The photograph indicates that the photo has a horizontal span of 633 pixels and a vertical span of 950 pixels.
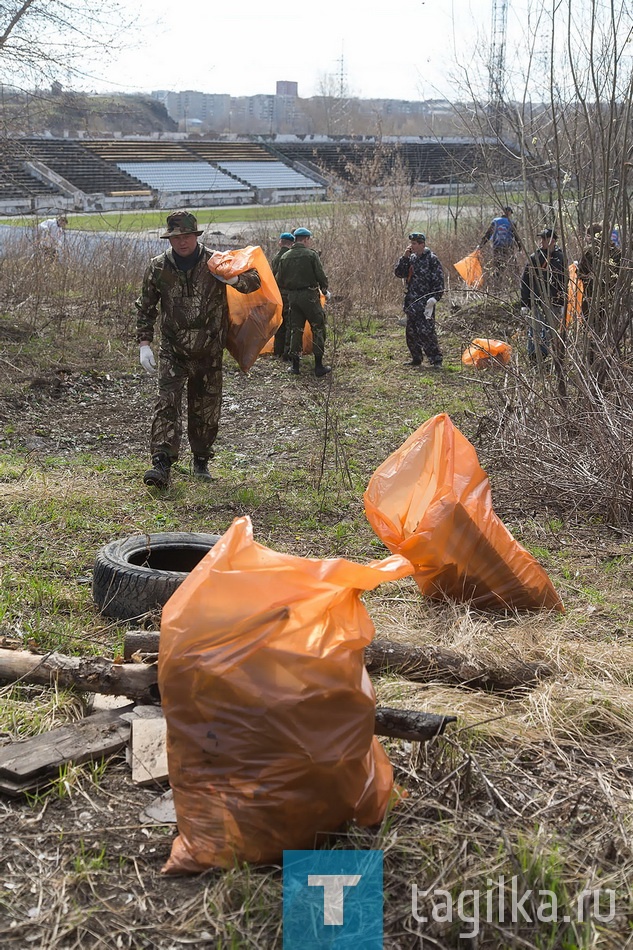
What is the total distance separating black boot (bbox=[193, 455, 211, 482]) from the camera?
22.2 ft

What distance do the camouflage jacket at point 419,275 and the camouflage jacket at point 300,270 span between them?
1.01m

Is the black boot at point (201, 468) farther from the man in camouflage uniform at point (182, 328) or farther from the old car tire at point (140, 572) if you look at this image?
the old car tire at point (140, 572)

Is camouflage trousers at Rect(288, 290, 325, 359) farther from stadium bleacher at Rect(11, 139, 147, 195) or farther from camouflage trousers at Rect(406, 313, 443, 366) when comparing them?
stadium bleacher at Rect(11, 139, 147, 195)

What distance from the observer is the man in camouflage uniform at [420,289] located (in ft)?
38.4

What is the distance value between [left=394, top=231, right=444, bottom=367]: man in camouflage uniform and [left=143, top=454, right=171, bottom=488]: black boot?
6.01 meters

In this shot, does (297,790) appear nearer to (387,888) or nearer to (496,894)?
(387,888)

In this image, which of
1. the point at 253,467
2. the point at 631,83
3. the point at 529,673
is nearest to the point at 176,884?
the point at 529,673

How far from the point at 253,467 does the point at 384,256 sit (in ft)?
33.9

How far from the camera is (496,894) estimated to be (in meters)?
2.26

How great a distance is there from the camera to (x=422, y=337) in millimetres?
11914

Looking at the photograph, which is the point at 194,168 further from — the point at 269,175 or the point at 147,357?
the point at 147,357

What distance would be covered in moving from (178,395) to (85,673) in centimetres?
345

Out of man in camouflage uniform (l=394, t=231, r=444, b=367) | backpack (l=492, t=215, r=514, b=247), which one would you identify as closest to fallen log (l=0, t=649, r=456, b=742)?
man in camouflage uniform (l=394, t=231, r=444, b=367)

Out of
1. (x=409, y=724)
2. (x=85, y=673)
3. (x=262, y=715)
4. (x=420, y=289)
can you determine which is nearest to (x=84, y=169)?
(x=420, y=289)
